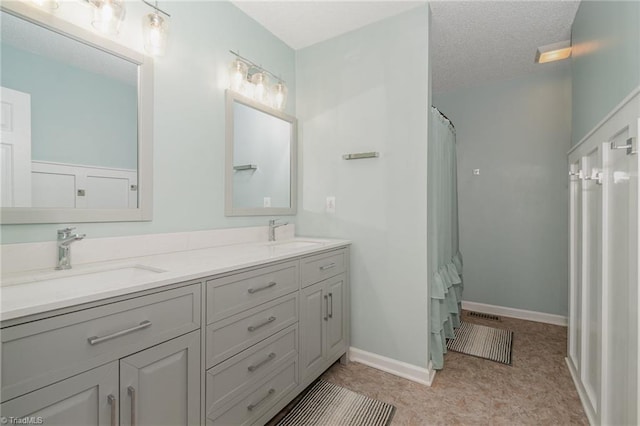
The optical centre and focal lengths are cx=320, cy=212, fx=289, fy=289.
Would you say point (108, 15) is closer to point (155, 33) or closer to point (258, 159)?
point (155, 33)

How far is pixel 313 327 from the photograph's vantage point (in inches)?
70.0

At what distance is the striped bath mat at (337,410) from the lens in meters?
1.55

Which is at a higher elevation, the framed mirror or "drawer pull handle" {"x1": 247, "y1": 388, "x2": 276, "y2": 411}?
the framed mirror

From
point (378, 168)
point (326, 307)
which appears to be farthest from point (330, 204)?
point (326, 307)

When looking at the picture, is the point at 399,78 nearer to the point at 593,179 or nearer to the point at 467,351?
the point at 593,179

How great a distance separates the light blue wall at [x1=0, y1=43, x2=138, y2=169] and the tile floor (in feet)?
6.09

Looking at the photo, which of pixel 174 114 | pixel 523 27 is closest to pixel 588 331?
pixel 523 27

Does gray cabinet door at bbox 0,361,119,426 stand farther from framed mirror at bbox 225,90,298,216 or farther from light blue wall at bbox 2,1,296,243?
framed mirror at bbox 225,90,298,216

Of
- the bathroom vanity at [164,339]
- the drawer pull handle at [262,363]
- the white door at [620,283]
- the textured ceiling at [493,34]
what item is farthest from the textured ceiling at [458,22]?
the drawer pull handle at [262,363]

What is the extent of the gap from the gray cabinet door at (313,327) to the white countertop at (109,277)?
29cm

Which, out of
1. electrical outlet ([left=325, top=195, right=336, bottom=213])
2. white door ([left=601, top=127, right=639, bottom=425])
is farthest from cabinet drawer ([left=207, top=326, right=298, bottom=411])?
white door ([left=601, top=127, right=639, bottom=425])

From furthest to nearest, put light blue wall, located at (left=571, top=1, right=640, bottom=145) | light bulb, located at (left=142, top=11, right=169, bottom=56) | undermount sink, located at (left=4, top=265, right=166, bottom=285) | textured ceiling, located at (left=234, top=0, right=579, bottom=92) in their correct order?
textured ceiling, located at (left=234, top=0, right=579, bottom=92), light bulb, located at (left=142, top=11, right=169, bottom=56), light blue wall, located at (left=571, top=1, right=640, bottom=145), undermount sink, located at (left=4, top=265, right=166, bottom=285)

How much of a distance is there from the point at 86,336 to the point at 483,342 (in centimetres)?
277

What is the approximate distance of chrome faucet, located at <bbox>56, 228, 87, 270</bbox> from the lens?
117 cm
